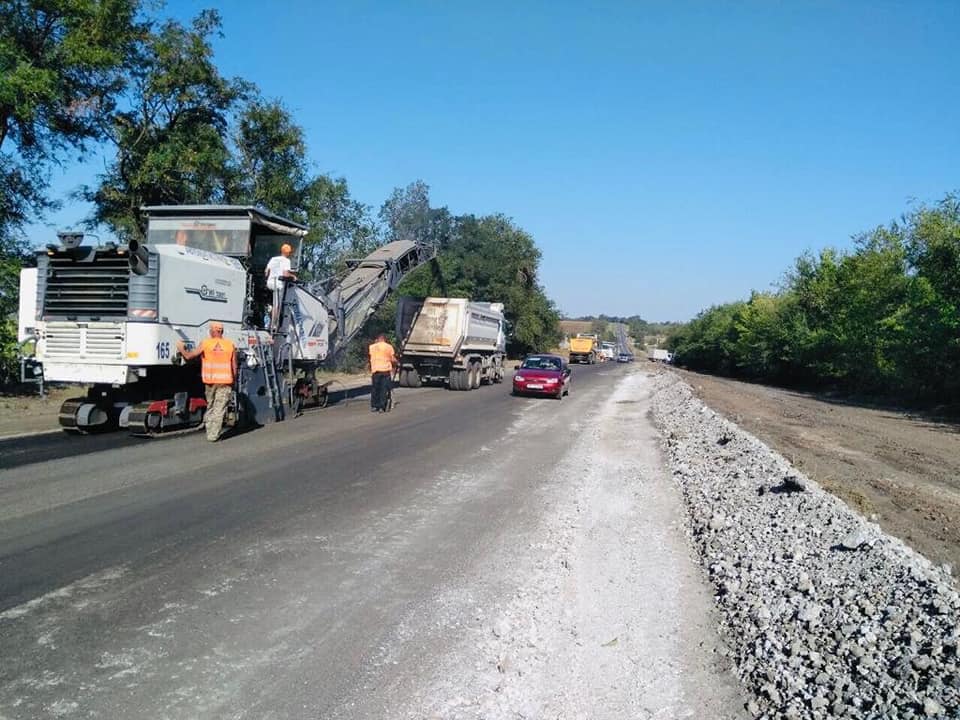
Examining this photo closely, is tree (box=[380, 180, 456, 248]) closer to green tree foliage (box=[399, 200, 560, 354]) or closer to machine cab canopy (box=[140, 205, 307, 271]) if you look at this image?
green tree foliage (box=[399, 200, 560, 354])

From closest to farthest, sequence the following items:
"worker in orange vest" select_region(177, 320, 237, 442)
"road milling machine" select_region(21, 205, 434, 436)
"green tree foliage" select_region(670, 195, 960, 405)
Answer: "road milling machine" select_region(21, 205, 434, 436) < "worker in orange vest" select_region(177, 320, 237, 442) < "green tree foliage" select_region(670, 195, 960, 405)

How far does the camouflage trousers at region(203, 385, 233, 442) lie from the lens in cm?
1155

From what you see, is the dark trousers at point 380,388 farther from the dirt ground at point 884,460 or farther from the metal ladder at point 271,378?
the dirt ground at point 884,460

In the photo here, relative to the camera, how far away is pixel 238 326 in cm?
1341

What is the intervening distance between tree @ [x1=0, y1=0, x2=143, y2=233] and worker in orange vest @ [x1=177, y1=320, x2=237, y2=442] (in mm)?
9502

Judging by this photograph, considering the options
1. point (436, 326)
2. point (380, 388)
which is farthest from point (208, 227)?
point (436, 326)

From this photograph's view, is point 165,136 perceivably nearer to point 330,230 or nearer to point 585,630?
point 330,230

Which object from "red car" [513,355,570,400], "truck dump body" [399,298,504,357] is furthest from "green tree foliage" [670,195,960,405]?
"truck dump body" [399,298,504,357]

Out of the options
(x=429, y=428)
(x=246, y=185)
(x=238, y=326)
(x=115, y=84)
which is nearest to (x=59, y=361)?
(x=238, y=326)

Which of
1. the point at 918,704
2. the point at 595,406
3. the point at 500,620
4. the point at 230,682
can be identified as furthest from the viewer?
the point at 595,406

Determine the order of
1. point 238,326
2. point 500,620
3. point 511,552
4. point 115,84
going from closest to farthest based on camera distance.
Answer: point 500,620
point 511,552
point 238,326
point 115,84

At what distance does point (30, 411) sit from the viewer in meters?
15.1

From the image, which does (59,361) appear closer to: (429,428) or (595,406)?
(429,428)

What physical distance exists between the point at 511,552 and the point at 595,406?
643 inches
